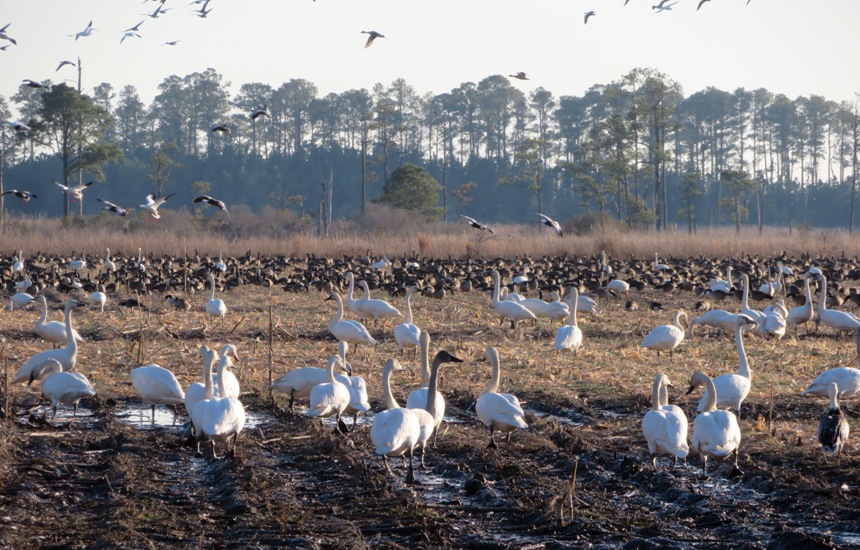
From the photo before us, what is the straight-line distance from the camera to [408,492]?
697cm

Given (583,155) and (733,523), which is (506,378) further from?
(583,155)

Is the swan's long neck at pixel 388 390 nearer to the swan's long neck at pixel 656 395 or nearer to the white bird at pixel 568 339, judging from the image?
the swan's long neck at pixel 656 395

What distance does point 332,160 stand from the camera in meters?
83.2

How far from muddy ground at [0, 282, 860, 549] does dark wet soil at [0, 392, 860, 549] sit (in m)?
0.02

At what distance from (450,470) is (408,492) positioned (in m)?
0.80

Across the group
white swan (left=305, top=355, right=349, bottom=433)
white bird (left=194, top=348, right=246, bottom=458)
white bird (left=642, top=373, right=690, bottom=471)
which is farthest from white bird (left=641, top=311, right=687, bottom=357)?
white bird (left=194, top=348, right=246, bottom=458)

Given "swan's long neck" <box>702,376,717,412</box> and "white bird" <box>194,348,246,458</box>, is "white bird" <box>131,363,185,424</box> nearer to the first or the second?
"white bird" <box>194,348,246,458</box>

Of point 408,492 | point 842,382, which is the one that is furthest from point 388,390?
point 842,382

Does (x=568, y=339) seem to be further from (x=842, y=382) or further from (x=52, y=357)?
(x=52, y=357)

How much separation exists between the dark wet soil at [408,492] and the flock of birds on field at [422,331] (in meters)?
0.27

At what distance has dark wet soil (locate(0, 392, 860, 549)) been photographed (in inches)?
230

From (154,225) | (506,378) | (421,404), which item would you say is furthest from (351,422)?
(154,225)

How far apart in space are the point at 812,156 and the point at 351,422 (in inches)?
3477

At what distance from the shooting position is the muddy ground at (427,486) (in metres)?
5.88
